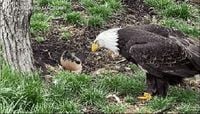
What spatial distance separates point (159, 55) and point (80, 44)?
2729 mm

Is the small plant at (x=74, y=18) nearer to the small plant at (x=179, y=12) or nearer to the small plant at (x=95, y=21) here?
the small plant at (x=95, y=21)

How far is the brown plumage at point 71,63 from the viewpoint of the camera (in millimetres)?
8746

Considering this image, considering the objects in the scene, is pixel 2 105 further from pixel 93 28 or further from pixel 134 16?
pixel 134 16

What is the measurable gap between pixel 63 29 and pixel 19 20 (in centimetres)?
261

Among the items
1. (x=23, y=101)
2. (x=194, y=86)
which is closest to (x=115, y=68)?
(x=194, y=86)

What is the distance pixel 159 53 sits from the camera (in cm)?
722

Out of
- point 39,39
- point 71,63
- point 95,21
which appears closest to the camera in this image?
point 71,63

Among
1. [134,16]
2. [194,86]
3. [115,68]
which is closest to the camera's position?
[194,86]

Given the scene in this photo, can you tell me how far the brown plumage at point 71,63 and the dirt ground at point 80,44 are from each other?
0.11 meters

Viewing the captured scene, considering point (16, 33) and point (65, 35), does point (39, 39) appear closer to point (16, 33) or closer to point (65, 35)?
point (65, 35)

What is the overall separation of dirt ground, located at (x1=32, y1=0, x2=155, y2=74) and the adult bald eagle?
5.10ft

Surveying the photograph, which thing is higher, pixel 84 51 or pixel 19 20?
pixel 19 20

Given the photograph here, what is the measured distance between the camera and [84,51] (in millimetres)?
9508

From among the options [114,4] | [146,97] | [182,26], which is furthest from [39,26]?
[146,97]
